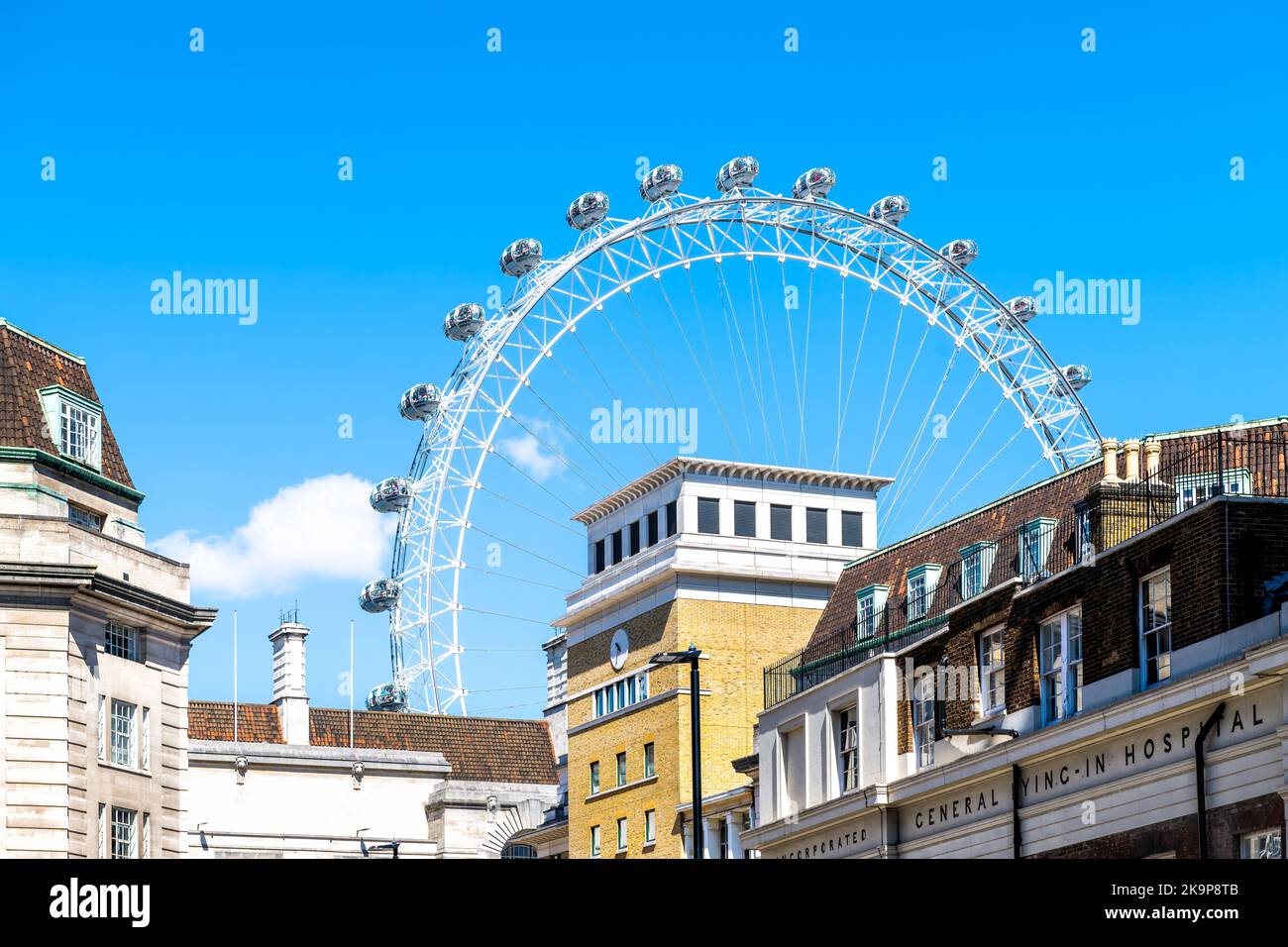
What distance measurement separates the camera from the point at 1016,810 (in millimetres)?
49969

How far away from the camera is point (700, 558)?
9369 cm

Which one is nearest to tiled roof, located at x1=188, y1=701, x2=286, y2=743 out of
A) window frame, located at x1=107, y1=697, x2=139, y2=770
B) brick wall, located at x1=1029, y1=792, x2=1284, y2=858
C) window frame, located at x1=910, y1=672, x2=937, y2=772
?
window frame, located at x1=107, y1=697, x2=139, y2=770

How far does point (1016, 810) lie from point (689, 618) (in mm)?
43121

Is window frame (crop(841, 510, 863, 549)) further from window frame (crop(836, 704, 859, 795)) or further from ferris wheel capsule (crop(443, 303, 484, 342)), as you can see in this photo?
window frame (crop(836, 704, 859, 795))

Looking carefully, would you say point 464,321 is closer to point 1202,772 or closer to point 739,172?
point 739,172

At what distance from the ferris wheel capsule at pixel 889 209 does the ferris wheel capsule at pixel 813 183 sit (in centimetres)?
397

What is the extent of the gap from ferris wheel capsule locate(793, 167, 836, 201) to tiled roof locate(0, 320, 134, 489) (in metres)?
40.8

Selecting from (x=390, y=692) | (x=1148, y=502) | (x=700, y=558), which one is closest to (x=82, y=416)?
Answer: (x=700, y=558)

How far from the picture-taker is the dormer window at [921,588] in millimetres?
64125

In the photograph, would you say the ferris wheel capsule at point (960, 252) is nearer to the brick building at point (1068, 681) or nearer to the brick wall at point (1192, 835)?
the brick building at point (1068, 681)

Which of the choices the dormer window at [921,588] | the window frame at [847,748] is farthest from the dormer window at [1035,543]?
the window frame at [847,748]

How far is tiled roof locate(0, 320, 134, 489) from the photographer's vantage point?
228ft

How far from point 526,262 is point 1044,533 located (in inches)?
2008
